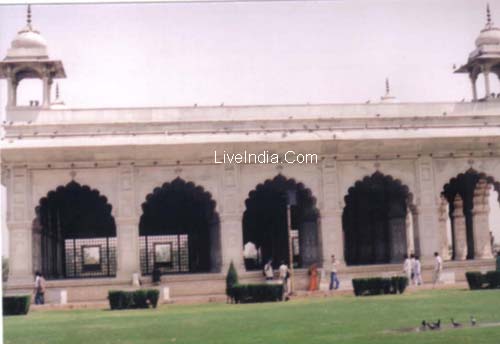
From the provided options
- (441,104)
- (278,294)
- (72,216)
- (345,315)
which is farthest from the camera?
(72,216)

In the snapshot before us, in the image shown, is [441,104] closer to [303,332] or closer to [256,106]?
[256,106]

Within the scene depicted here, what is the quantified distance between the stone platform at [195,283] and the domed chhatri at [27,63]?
7.16m

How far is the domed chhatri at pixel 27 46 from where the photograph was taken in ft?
98.4

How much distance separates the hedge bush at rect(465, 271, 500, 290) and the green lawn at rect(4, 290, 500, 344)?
59.2 inches

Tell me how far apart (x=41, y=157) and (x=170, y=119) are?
484 cm

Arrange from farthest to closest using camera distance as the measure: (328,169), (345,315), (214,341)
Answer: (328,169)
(345,315)
(214,341)

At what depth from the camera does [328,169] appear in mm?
28406

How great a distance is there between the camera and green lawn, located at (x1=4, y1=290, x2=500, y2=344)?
1396cm

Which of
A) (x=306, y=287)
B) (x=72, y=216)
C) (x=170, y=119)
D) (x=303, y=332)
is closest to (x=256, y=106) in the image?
(x=170, y=119)

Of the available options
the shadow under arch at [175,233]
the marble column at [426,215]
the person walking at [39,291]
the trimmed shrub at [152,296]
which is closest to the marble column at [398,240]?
the marble column at [426,215]

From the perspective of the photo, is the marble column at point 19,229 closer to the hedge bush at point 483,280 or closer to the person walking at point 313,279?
the person walking at point 313,279

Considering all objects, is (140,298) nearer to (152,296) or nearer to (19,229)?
(152,296)

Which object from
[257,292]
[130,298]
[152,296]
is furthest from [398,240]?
[130,298]

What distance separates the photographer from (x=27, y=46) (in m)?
30.2
